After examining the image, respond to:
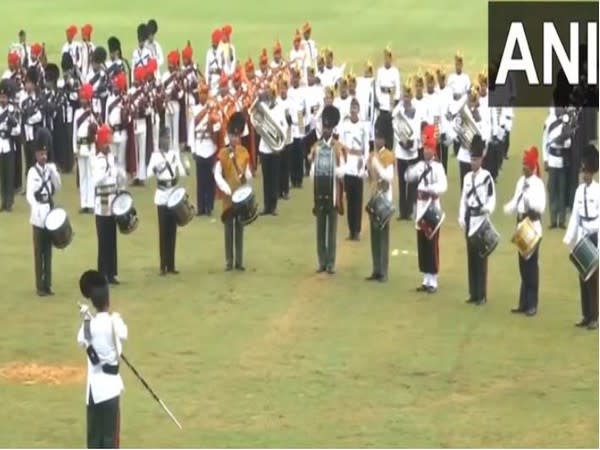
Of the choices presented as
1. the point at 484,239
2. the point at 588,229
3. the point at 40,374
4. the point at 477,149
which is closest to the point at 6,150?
the point at 477,149

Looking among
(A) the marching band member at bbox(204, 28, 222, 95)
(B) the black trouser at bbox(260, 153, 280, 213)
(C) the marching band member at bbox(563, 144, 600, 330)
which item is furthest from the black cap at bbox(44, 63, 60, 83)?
(C) the marching band member at bbox(563, 144, 600, 330)

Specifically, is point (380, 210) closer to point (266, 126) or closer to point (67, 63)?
point (266, 126)

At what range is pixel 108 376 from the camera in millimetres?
12820

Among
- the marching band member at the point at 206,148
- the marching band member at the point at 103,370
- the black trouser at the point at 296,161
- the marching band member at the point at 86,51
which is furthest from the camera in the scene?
the marching band member at the point at 86,51

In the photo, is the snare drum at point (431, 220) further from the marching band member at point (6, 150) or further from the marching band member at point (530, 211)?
the marching band member at point (6, 150)

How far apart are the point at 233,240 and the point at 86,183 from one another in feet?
11.4

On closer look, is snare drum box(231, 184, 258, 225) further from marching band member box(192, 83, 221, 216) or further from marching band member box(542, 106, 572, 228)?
marching band member box(542, 106, 572, 228)

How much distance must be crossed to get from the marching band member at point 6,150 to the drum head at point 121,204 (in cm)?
380

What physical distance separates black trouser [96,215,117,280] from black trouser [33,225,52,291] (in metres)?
0.50

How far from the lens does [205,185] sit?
21641 mm

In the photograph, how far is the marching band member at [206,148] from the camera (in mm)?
21562

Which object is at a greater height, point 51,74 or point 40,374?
point 51,74

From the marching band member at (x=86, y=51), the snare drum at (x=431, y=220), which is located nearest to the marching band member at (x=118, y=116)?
the marching band member at (x=86, y=51)

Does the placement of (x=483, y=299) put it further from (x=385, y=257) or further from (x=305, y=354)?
(x=305, y=354)
